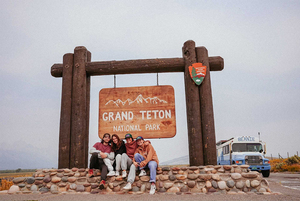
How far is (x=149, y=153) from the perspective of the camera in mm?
5992

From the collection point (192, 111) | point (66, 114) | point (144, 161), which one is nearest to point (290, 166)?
point (192, 111)

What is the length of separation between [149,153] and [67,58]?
13.2 ft

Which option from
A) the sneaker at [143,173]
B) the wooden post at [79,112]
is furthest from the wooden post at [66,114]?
the sneaker at [143,173]

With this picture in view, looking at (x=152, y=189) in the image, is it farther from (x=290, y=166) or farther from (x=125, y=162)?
(x=290, y=166)

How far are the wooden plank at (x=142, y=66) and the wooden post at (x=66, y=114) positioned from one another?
63 centimetres

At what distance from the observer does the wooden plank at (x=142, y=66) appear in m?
Result: 7.48

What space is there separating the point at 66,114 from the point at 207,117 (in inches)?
163

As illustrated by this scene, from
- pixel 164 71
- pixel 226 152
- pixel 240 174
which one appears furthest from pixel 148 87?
pixel 226 152

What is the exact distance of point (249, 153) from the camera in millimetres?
13281

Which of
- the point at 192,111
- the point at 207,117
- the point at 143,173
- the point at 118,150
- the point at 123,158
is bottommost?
the point at 143,173

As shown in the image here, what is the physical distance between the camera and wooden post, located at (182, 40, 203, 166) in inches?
268

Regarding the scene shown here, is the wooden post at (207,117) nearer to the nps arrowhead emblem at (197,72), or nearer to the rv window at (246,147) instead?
the nps arrowhead emblem at (197,72)

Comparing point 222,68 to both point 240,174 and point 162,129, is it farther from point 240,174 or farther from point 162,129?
point 240,174

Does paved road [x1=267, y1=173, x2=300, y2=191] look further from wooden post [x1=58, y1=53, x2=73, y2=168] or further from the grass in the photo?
the grass
